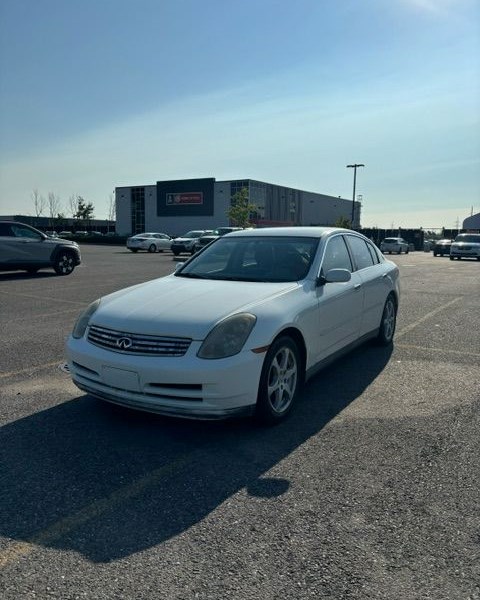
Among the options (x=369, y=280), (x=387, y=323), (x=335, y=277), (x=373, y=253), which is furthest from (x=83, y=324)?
(x=387, y=323)

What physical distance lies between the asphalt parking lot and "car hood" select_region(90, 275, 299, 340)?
2.75 ft

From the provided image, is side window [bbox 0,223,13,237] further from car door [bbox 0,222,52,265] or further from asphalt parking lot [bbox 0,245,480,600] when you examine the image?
asphalt parking lot [bbox 0,245,480,600]

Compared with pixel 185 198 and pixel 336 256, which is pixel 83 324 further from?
pixel 185 198

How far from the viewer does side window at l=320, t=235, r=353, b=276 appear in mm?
5164

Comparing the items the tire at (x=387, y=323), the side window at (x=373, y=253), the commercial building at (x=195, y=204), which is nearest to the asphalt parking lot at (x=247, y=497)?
the tire at (x=387, y=323)

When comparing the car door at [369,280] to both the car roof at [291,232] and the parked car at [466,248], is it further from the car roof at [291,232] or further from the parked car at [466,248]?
the parked car at [466,248]

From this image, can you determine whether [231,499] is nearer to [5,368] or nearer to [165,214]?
[5,368]

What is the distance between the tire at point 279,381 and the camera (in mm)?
3883

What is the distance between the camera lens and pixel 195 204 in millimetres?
69812

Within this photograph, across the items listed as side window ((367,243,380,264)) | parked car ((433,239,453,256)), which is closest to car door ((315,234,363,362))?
side window ((367,243,380,264))

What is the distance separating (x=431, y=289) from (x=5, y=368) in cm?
1149

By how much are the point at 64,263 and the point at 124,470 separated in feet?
46.2

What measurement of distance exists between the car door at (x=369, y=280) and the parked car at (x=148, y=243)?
30783 millimetres

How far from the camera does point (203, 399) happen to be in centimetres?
360
